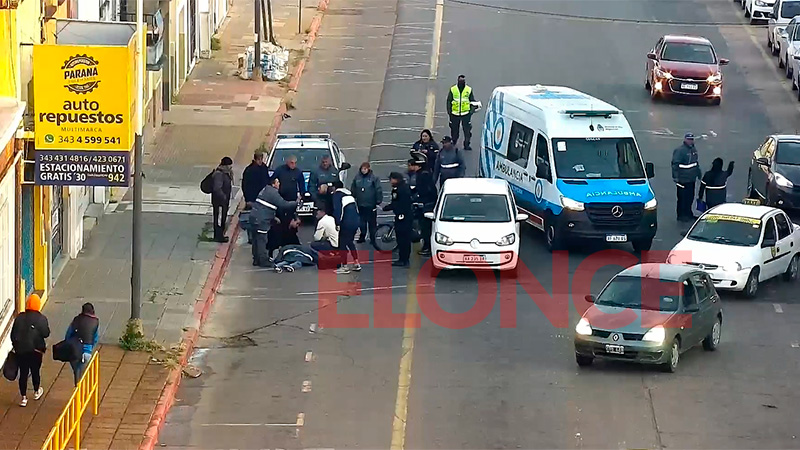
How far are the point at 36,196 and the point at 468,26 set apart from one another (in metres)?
27.9

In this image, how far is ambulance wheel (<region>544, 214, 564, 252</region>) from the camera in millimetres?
28656

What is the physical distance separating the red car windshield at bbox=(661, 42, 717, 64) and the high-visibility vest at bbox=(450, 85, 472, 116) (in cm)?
824

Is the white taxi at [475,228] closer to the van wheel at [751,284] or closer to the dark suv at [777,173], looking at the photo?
the van wheel at [751,284]

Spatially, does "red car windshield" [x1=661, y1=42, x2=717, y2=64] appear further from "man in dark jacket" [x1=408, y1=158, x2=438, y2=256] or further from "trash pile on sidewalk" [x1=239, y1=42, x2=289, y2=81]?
"man in dark jacket" [x1=408, y1=158, x2=438, y2=256]

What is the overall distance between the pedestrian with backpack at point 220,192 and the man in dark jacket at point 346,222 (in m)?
2.23

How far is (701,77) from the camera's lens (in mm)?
41094

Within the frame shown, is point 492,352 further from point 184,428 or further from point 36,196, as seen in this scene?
point 36,196

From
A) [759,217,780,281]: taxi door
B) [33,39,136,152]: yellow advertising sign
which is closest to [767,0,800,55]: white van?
[759,217,780,281]: taxi door

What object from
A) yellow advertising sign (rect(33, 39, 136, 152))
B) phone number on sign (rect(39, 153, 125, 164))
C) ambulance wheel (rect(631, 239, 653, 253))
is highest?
yellow advertising sign (rect(33, 39, 136, 152))

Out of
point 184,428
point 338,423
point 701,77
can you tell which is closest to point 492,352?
point 338,423

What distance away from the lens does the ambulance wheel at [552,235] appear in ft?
94.0

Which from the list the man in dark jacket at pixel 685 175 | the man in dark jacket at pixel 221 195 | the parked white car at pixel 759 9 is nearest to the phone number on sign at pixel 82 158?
the man in dark jacket at pixel 221 195

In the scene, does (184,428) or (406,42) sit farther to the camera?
(406,42)

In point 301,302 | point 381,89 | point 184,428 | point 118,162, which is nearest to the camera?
point 184,428
